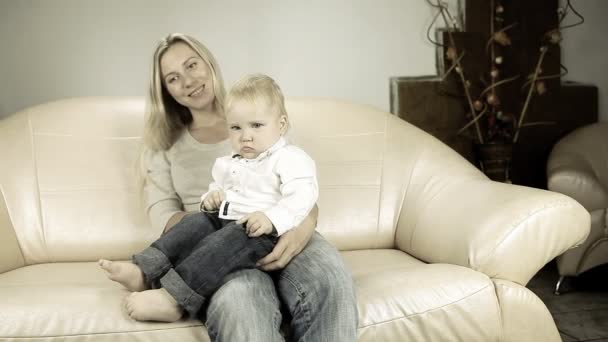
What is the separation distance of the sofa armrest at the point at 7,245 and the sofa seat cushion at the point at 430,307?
3.85 feet

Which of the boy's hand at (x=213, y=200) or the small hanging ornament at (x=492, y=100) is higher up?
the small hanging ornament at (x=492, y=100)

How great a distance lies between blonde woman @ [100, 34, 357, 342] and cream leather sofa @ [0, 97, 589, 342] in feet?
0.38

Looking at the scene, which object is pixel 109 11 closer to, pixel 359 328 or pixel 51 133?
pixel 51 133

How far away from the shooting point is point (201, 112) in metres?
2.11

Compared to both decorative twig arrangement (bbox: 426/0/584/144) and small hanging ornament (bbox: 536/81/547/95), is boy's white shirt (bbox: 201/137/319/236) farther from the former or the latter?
small hanging ornament (bbox: 536/81/547/95)

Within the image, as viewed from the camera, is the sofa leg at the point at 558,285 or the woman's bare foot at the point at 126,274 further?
the sofa leg at the point at 558,285

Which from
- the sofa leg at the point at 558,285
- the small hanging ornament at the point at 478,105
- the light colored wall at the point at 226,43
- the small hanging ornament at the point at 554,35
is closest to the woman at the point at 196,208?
the light colored wall at the point at 226,43

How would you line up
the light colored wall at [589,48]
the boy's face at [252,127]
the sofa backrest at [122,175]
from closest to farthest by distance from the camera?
the boy's face at [252,127]
the sofa backrest at [122,175]
the light colored wall at [589,48]

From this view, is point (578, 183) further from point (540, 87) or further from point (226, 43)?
point (226, 43)

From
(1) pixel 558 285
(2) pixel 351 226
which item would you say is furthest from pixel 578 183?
(2) pixel 351 226

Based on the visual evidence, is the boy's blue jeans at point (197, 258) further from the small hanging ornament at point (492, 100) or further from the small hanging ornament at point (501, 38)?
the small hanging ornament at point (501, 38)

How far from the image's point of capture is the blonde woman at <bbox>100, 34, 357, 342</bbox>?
57.1 inches

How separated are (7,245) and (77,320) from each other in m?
0.69

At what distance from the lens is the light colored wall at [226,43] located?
8.36 feet
